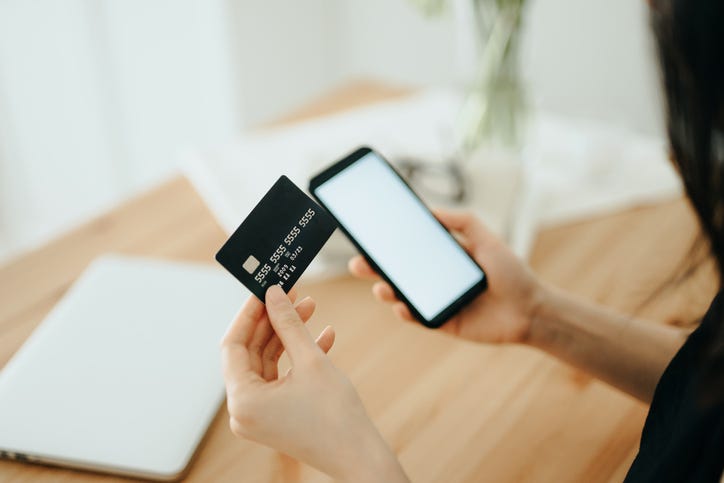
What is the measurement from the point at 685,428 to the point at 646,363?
138mm

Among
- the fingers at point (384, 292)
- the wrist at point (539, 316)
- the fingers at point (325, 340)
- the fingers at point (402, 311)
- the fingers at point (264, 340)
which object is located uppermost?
the fingers at point (264, 340)

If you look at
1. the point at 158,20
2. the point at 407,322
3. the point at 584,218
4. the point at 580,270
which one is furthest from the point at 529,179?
the point at 158,20

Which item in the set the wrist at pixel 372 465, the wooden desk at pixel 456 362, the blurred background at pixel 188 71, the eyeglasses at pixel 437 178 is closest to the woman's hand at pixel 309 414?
the wrist at pixel 372 465

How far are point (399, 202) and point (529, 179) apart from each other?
40 cm

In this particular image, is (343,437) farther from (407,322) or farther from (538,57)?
(538,57)

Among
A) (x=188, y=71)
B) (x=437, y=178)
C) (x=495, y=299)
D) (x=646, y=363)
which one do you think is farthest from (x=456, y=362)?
(x=188, y=71)

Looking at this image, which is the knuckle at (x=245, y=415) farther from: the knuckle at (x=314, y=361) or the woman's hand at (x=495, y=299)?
the woman's hand at (x=495, y=299)

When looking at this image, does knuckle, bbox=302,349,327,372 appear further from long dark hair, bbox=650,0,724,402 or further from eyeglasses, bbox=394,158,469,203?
eyeglasses, bbox=394,158,469,203

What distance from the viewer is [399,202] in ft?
2.16

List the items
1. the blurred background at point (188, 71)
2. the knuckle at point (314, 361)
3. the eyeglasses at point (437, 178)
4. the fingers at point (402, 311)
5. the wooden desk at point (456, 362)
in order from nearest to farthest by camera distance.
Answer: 1. the knuckle at point (314, 361)
2. the wooden desk at point (456, 362)
3. the fingers at point (402, 311)
4. the eyeglasses at point (437, 178)
5. the blurred background at point (188, 71)

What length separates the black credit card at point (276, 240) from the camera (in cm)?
51

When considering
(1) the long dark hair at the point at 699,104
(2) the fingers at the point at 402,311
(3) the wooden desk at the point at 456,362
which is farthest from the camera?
(2) the fingers at the point at 402,311

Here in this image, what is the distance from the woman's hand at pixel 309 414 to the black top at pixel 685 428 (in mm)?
200

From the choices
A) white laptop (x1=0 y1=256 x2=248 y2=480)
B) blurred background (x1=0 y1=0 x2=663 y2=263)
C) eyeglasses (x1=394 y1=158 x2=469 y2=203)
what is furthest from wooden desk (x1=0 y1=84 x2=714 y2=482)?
blurred background (x1=0 y1=0 x2=663 y2=263)
